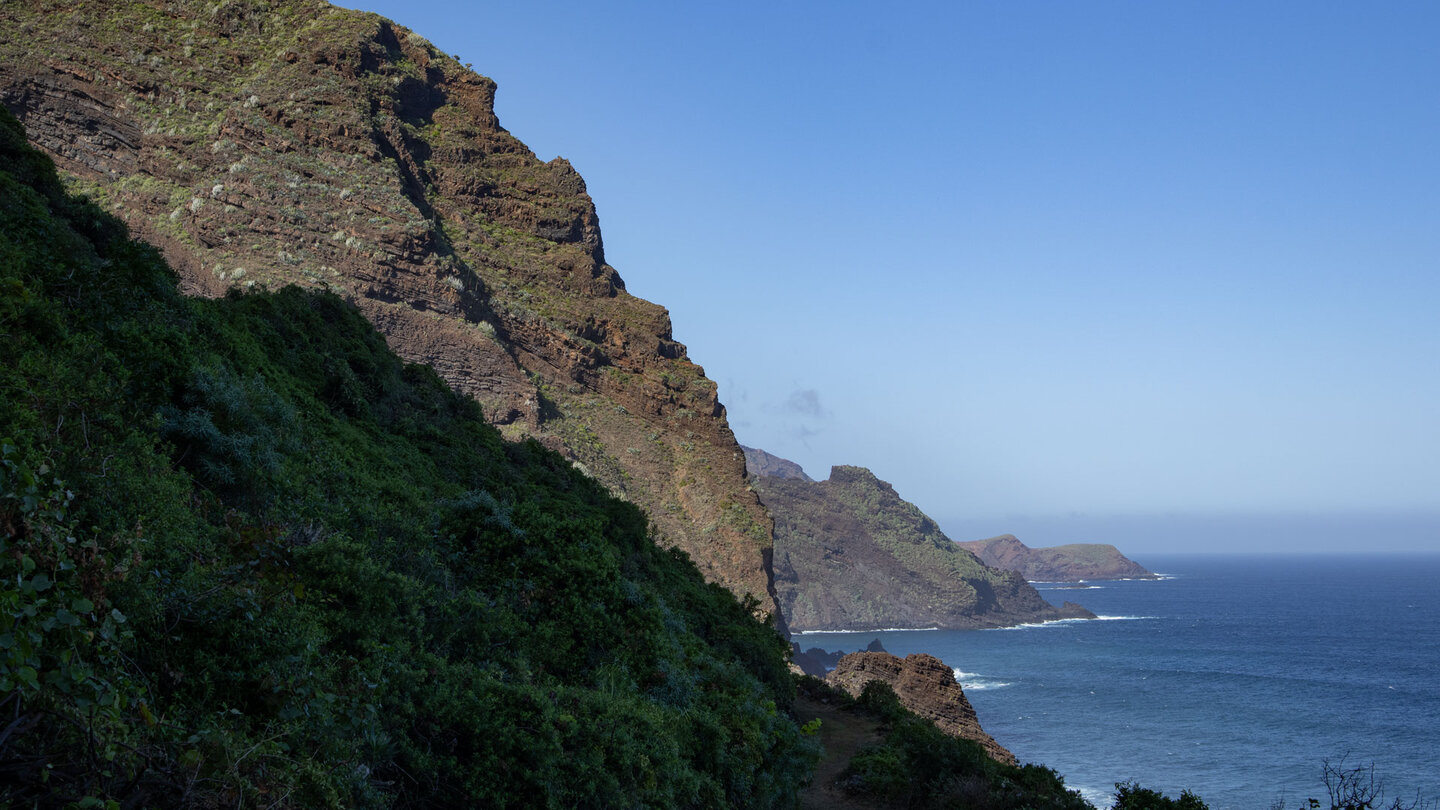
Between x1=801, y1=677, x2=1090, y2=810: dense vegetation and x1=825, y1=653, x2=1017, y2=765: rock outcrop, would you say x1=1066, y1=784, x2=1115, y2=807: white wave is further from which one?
x1=801, y1=677, x2=1090, y2=810: dense vegetation

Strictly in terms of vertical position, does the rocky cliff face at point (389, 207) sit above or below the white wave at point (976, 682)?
above

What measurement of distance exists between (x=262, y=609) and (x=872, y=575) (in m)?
128

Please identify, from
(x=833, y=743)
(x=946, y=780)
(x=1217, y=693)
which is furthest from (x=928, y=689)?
(x=1217, y=693)

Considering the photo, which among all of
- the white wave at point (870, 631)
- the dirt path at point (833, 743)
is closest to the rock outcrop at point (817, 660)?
the white wave at point (870, 631)

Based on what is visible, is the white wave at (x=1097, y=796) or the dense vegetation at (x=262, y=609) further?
the white wave at (x=1097, y=796)

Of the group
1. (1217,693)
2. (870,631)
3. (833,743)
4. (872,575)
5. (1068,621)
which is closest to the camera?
(833,743)

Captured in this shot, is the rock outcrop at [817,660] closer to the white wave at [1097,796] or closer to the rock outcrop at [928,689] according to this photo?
the white wave at [1097,796]

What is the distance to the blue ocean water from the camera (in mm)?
44031

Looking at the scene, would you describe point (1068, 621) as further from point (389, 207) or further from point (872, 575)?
point (389, 207)

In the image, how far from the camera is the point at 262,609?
5379 mm

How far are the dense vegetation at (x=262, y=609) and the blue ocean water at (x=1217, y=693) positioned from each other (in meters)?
33.2

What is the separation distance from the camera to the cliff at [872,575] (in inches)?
4754

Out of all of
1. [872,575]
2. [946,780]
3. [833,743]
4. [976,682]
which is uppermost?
[946,780]

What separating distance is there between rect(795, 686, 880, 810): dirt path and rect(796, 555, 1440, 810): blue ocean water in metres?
19.8
